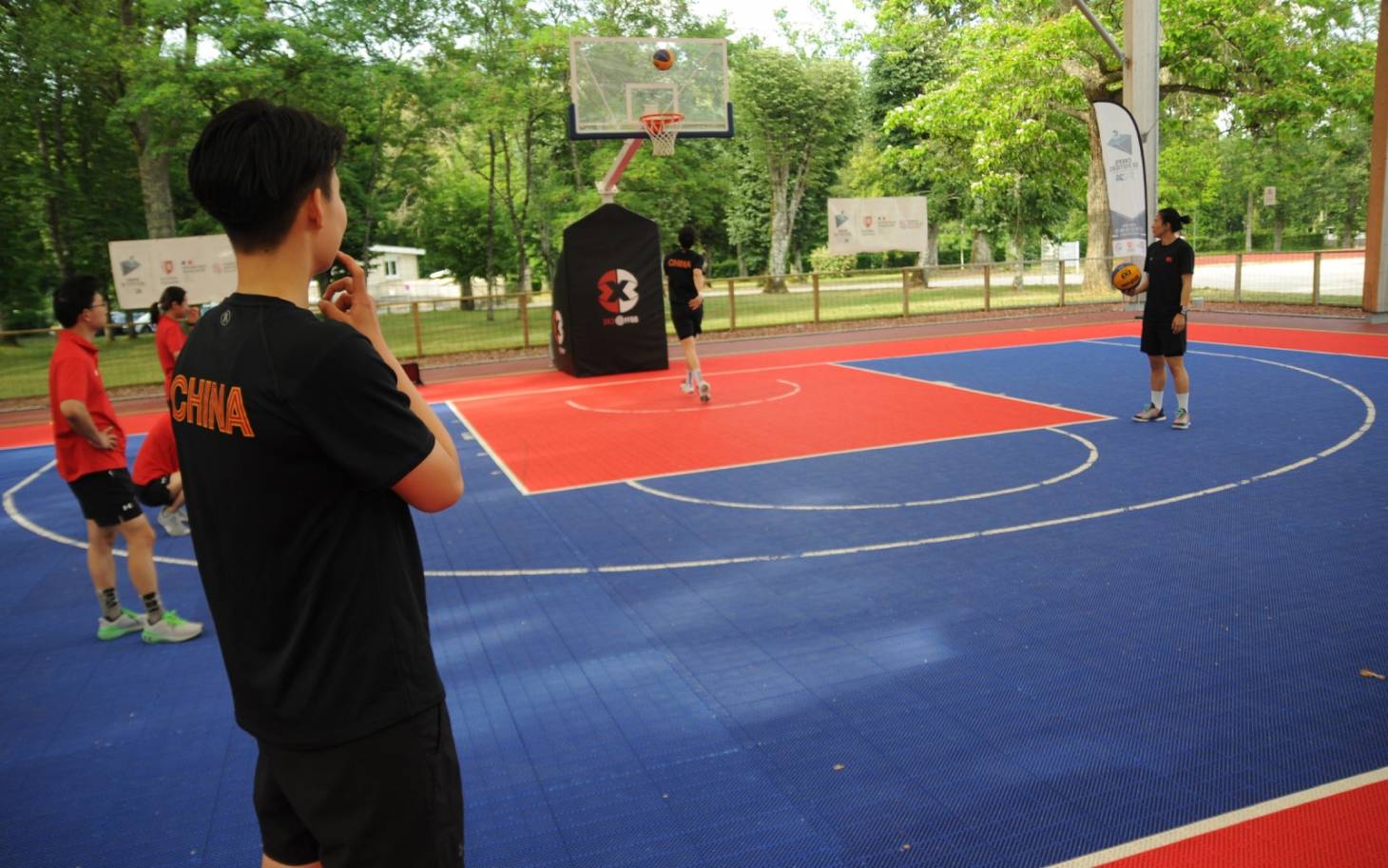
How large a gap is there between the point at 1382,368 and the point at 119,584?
1452 cm

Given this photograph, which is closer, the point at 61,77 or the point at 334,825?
the point at 334,825

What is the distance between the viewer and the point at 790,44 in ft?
180

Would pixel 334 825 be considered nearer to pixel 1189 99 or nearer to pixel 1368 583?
pixel 1368 583

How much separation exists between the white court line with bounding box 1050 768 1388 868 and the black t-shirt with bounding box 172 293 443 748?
2457 millimetres

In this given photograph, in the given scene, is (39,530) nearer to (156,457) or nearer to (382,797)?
(156,457)

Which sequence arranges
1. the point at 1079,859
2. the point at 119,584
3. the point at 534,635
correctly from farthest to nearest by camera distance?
1. the point at 119,584
2. the point at 534,635
3. the point at 1079,859

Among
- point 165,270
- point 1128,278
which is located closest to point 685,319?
point 1128,278

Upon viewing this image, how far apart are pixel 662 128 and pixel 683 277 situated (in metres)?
5.24

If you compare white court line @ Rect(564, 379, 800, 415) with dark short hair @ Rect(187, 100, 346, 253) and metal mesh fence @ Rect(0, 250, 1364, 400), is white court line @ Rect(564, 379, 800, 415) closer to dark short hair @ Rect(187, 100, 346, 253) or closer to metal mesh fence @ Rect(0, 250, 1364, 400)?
metal mesh fence @ Rect(0, 250, 1364, 400)

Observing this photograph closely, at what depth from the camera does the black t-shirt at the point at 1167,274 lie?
995 cm

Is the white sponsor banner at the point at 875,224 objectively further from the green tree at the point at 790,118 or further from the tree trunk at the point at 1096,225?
the green tree at the point at 790,118

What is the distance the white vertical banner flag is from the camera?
1861cm

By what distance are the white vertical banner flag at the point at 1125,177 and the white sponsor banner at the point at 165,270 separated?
56.0ft

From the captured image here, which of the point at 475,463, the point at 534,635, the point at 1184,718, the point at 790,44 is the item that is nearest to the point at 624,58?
the point at 475,463
